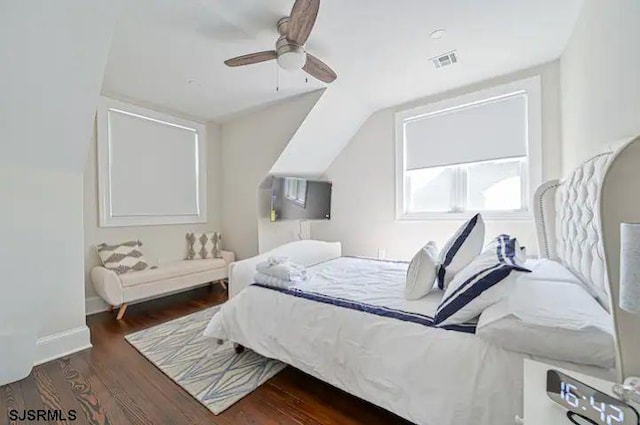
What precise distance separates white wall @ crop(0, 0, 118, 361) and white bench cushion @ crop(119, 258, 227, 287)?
2.13 ft

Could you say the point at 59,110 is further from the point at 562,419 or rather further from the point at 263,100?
the point at 562,419

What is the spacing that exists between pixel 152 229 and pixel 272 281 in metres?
2.69

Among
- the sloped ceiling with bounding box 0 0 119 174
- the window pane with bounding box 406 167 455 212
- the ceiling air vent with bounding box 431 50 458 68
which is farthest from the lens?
the window pane with bounding box 406 167 455 212

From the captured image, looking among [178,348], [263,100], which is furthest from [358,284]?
[263,100]

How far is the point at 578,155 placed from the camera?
7.32 feet

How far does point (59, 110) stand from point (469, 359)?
304 cm

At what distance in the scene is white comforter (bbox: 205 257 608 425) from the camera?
1225 mm

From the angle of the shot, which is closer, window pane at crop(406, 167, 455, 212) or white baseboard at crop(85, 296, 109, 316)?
white baseboard at crop(85, 296, 109, 316)

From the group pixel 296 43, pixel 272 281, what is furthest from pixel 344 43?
pixel 272 281

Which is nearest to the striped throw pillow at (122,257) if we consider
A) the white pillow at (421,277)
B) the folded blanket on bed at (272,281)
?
the folded blanket on bed at (272,281)

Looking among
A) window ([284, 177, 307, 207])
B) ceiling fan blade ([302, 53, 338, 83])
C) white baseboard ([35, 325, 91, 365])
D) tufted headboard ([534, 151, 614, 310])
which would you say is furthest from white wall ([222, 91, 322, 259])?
tufted headboard ([534, 151, 614, 310])

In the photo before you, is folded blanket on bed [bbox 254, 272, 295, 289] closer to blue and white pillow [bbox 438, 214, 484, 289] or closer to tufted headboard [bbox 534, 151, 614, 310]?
blue and white pillow [bbox 438, 214, 484, 289]

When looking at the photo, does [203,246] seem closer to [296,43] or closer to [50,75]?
[50,75]

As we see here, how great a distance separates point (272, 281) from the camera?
2.18 m
